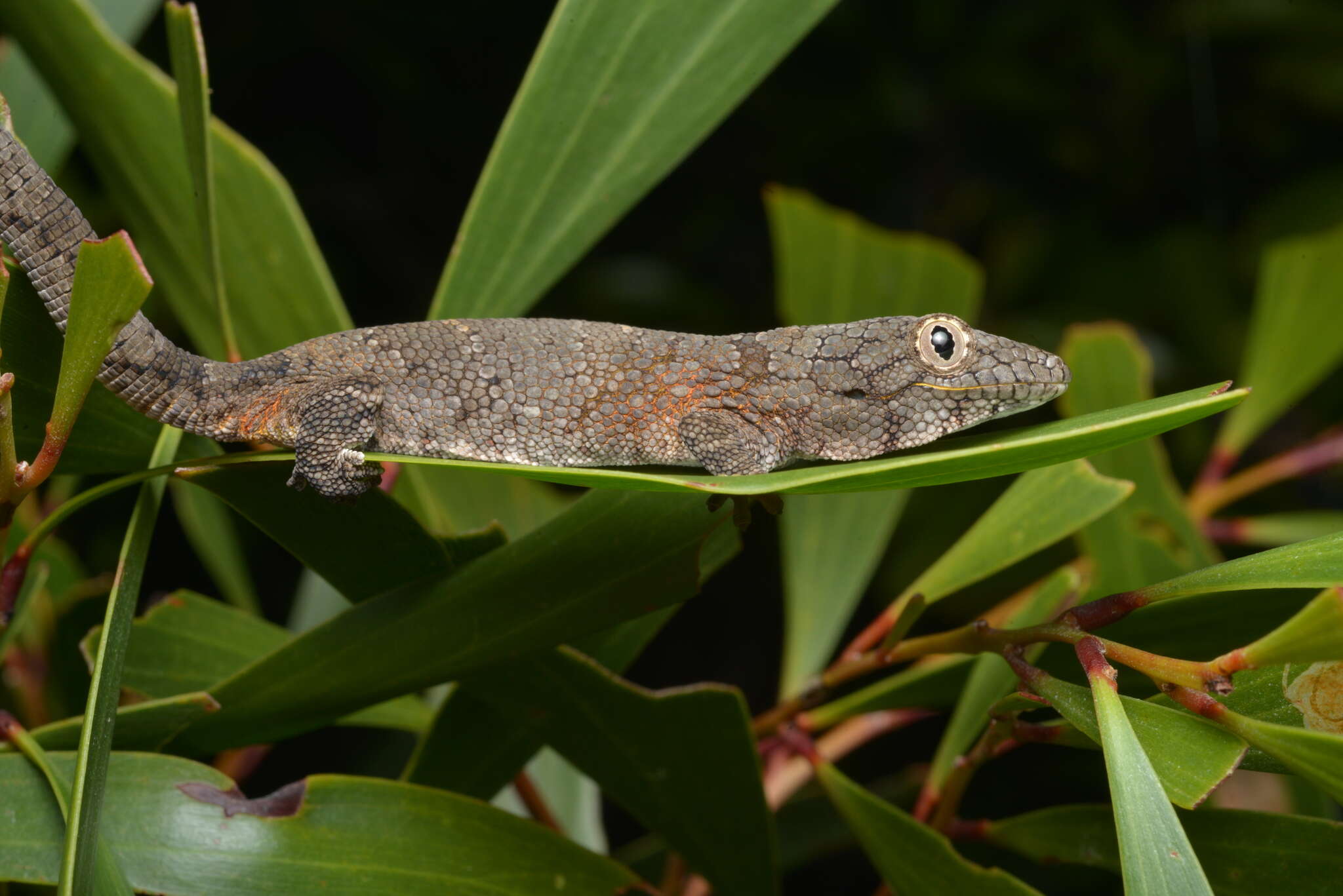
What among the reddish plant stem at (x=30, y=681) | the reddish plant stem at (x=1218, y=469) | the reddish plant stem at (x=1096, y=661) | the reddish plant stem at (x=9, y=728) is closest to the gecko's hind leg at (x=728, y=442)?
the reddish plant stem at (x=1096, y=661)

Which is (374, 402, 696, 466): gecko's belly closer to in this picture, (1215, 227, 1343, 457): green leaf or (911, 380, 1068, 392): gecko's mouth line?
(911, 380, 1068, 392): gecko's mouth line

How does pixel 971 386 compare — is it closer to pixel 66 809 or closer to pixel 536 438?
pixel 536 438

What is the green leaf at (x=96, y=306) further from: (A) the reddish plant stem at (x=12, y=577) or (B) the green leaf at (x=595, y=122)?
(B) the green leaf at (x=595, y=122)

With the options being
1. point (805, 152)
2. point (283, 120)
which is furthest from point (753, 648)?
point (283, 120)

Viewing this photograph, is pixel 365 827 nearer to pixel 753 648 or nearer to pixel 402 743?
pixel 402 743

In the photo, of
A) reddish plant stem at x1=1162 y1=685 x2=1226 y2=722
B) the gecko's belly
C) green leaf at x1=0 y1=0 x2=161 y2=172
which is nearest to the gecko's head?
the gecko's belly
